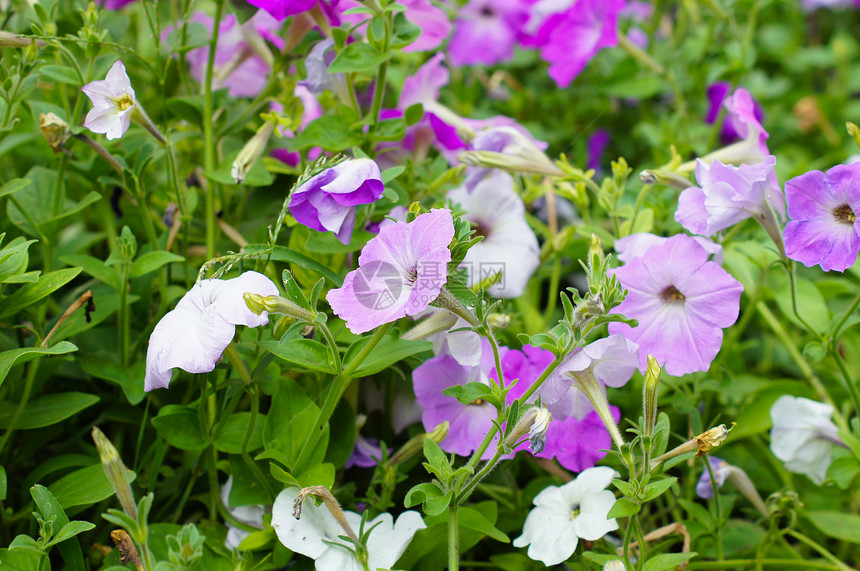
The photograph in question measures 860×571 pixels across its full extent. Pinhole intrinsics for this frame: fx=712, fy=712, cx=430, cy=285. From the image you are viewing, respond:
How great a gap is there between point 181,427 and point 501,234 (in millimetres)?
506

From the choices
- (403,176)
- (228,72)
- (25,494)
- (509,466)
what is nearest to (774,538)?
(509,466)

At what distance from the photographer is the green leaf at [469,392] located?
2.24 ft

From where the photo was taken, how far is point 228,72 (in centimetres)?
112

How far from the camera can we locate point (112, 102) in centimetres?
80

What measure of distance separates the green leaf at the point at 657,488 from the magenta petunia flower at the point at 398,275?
27 cm

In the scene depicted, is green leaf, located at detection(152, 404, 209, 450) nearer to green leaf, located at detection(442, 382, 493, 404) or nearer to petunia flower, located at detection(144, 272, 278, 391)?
petunia flower, located at detection(144, 272, 278, 391)

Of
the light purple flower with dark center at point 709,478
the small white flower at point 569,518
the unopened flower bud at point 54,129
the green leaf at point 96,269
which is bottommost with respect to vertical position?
the light purple flower with dark center at point 709,478

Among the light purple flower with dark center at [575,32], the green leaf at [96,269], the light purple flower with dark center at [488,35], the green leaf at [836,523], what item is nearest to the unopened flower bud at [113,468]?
the green leaf at [96,269]

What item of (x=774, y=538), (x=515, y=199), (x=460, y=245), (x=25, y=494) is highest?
(x=460, y=245)

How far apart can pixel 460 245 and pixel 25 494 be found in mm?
610

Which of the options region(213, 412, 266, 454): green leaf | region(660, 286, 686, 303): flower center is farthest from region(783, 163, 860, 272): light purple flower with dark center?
region(213, 412, 266, 454): green leaf

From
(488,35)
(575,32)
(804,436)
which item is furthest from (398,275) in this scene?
(488,35)

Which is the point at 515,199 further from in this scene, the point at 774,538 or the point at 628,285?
the point at 774,538

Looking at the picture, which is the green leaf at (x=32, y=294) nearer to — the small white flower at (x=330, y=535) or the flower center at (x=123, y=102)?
the flower center at (x=123, y=102)
